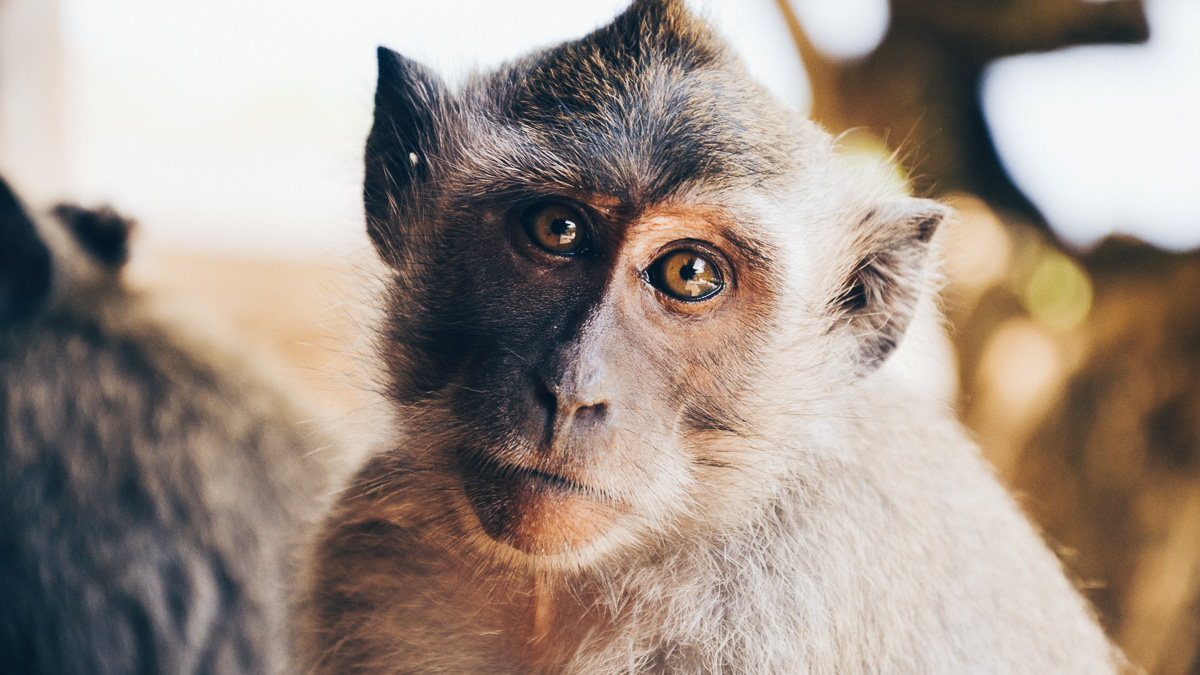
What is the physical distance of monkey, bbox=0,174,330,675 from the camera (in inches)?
89.2

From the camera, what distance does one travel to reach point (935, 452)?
6.17 ft

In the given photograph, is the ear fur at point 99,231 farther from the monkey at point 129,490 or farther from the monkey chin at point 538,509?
the monkey chin at point 538,509

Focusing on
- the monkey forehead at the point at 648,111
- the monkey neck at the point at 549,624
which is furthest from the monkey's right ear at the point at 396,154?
the monkey neck at the point at 549,624

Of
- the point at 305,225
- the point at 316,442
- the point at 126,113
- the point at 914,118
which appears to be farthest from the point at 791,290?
the point at 305,225

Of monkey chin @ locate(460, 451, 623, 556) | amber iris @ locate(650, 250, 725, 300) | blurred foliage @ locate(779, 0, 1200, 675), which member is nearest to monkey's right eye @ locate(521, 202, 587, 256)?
amber iris @ locate(650, 250, 725, 300)

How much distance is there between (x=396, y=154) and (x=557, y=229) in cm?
52

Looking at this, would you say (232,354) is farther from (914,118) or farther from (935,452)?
(914,118)

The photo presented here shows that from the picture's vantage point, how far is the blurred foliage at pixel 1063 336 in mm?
3102

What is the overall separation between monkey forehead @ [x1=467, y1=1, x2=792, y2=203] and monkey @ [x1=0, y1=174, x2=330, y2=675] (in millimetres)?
1046

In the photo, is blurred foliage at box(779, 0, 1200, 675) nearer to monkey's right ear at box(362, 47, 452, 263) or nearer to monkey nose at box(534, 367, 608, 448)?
monkey's right ear at box(362, 47, 452, 263)

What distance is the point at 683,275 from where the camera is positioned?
1521 mm

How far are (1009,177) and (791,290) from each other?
230cm

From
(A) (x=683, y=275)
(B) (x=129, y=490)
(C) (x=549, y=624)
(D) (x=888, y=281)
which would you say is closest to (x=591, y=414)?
(A) (x=683, y=275)

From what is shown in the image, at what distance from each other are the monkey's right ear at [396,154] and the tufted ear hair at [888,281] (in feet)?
2.93
